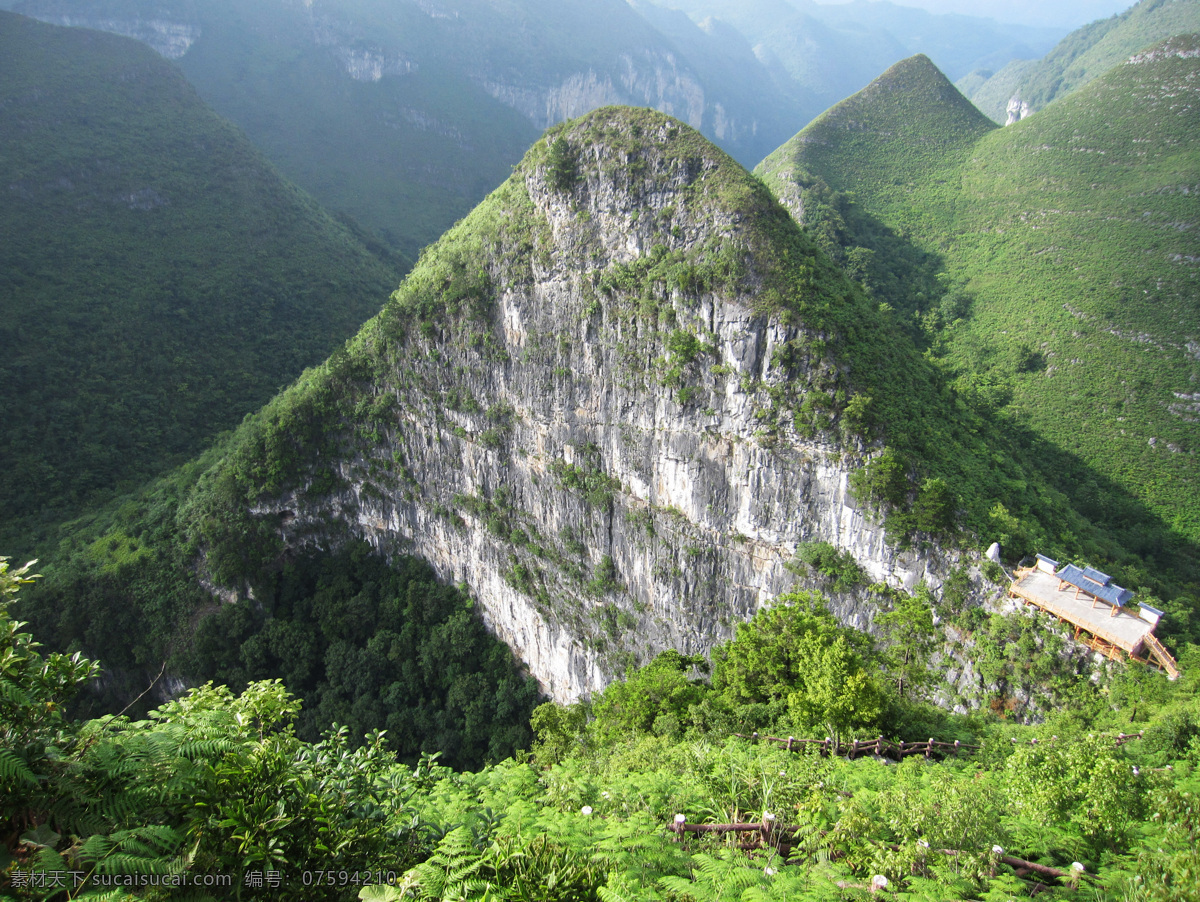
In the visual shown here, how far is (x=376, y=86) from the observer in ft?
543

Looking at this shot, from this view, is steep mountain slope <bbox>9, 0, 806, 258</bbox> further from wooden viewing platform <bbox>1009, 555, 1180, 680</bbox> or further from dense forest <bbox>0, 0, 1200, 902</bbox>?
wooden viewing platform <bbox>1009, 555, 1180, 680</bbox>

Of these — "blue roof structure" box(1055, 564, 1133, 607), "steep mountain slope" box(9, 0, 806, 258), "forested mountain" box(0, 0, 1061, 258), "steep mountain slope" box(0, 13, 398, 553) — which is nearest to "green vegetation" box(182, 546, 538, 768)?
"steep mountain slope" box(0, 13, 398, 553)

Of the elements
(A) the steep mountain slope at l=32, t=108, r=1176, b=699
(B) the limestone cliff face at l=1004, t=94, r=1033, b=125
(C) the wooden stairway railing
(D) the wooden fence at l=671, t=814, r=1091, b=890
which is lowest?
(C) the wooden stairway railing

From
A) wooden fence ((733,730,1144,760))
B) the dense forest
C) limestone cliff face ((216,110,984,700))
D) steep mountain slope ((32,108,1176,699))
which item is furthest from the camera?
limestone cliff face ((216,110,984,700))

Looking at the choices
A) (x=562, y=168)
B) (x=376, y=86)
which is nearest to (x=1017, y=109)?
(x=562, y=168)

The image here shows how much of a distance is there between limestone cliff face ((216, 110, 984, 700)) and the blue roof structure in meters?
4.46

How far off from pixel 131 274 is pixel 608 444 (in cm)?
6677

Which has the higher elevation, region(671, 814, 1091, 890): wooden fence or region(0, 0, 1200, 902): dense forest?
region(0, 0, 1200, 902): dense forest

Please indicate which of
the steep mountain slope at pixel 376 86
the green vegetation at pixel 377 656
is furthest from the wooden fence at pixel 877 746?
the steep mountain slope at pixel 376 86

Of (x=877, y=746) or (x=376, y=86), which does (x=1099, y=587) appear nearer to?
(x=877, y=746)

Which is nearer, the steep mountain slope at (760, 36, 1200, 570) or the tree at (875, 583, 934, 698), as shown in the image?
the tree at (875, 583, 934, 698)

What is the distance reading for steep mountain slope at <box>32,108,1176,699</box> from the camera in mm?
27938

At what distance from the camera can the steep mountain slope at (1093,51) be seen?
9962cm

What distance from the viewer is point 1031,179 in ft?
197
